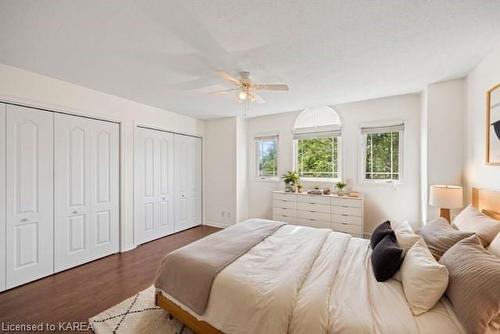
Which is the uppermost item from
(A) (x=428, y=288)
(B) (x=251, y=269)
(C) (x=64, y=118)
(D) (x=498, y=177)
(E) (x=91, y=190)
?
(C) (x=64, y=118)

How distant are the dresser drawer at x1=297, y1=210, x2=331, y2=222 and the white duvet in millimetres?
1841

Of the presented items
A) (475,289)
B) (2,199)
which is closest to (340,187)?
(475,289)

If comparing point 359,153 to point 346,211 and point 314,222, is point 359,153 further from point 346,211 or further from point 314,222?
point 314,222

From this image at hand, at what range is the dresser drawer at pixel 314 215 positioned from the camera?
3830mm

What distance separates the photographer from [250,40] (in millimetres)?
1918

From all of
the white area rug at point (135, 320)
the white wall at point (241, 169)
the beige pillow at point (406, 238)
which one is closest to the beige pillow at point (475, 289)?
the beige pillow at point (406, 238)

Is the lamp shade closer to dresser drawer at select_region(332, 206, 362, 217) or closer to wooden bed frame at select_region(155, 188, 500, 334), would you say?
wooden bed frame at select_region(155, 188, 500, 334)

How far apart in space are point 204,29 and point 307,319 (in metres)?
2.20

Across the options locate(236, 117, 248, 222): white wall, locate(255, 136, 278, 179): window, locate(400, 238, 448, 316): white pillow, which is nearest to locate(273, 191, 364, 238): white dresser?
locate(255, 136, 278, 179): window

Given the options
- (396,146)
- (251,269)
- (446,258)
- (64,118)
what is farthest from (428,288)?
(64,118)

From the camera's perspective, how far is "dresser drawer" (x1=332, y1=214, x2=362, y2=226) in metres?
3.58

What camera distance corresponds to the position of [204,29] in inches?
69.6

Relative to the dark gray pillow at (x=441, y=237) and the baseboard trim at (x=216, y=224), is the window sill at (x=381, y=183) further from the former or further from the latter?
the baseboard trim at (x=216, y=224)

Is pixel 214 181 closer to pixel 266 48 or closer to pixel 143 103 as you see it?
pixel 143 103
